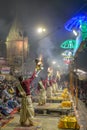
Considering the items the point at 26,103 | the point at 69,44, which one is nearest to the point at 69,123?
the point at 26,103

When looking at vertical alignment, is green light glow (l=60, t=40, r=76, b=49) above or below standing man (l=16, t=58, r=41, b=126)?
above

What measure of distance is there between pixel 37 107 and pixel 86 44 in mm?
5657

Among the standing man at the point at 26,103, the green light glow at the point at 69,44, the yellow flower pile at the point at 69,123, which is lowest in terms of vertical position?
the yellow flower pile at the point at 69,123

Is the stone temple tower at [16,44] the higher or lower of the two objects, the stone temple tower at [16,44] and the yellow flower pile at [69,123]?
the higher

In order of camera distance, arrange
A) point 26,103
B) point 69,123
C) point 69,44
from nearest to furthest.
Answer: point 26,103, point 69,123, point 69,44

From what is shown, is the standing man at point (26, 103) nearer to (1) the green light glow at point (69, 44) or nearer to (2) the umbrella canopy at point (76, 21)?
(2) the umbrella canopy at point (76, 21)

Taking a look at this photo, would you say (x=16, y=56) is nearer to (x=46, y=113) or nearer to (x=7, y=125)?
(x=46, y=113)

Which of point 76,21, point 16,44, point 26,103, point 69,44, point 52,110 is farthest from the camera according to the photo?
point 16,44

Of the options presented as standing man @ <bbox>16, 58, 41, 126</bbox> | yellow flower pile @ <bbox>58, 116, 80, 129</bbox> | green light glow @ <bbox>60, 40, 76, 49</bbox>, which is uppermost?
green light glow @ <bbox>60, 40, 76, 49</bbox>

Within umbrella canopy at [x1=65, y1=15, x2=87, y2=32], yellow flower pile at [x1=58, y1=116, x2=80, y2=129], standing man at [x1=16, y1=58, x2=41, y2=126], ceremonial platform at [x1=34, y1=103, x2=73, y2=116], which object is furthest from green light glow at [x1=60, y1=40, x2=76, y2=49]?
standing man at [x1=16, y1=58, x2=41, y2=126]

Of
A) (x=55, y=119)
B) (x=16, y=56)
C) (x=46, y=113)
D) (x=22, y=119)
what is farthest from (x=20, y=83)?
(x=16, y=56)


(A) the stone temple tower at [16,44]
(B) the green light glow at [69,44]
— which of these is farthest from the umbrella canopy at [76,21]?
(A) the stone temple tower at [16,44]

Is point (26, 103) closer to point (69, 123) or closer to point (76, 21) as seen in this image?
point (69, 123)

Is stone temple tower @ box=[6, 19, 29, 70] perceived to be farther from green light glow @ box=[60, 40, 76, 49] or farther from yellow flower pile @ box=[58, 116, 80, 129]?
yellow flower pile @ box=[58, 116, 80, 129]
